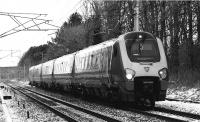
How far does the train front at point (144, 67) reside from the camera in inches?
643

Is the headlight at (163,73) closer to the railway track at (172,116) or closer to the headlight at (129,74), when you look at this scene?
the headlight at (129,74)

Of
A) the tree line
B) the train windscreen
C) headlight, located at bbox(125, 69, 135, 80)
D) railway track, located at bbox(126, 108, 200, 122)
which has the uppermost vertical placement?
the tree line

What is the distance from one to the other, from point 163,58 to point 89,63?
20.5 feet

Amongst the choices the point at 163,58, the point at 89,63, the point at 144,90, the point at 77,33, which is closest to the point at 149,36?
the point at 163,58

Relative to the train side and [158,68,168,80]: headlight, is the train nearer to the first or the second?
[158,68,168,80]: headlight

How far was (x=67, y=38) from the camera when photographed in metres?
72.9

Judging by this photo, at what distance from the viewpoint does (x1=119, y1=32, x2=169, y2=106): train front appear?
1634 centimetres

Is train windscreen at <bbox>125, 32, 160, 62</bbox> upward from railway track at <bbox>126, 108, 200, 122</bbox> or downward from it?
upward

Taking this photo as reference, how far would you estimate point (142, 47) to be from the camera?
17.1 metres

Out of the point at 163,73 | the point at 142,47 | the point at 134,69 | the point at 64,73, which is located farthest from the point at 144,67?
the point at 64,73

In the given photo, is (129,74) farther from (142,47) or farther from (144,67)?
(142,47)

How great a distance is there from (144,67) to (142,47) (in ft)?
3.38

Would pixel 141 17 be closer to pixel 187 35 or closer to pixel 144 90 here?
pixel 187 35

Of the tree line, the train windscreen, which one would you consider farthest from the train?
the tree line
